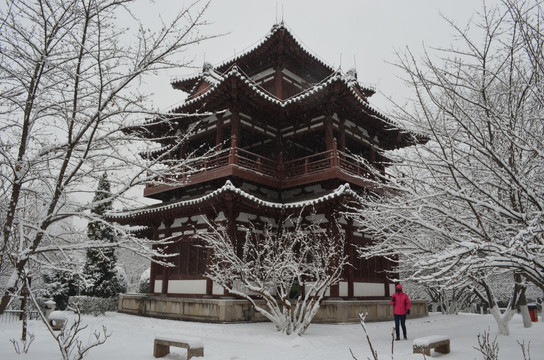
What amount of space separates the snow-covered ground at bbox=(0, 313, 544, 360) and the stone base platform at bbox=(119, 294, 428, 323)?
0.47 meters

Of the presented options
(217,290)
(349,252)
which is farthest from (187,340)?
(349,252)

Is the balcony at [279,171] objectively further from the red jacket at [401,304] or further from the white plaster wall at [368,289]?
Answer: the red jacket at [401,304]

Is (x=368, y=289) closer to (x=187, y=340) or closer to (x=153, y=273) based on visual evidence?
(x=153, y=273)

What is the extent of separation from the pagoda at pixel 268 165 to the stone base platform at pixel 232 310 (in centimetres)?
62

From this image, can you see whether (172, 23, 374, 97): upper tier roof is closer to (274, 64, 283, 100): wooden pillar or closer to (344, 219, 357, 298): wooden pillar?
(274, 64, 283, 100): wooden pillar

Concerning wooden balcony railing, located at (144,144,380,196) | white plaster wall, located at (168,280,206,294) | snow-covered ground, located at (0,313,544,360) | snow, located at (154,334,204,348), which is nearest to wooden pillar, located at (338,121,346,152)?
wooden balcony railing, located at (144,144,380,196)

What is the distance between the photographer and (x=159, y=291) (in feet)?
57.1

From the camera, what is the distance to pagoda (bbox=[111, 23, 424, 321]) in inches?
587

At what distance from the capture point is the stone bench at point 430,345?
8203 millimetres

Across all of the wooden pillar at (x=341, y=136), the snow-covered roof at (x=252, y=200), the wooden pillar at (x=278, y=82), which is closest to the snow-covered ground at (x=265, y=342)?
the snow-covered roof at (x=252, y=200)

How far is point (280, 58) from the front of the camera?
62.1 feet

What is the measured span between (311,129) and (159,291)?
31.7ft

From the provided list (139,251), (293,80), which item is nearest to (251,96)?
(293,80)

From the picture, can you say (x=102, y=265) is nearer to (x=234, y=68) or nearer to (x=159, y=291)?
(x=159, y=291)
